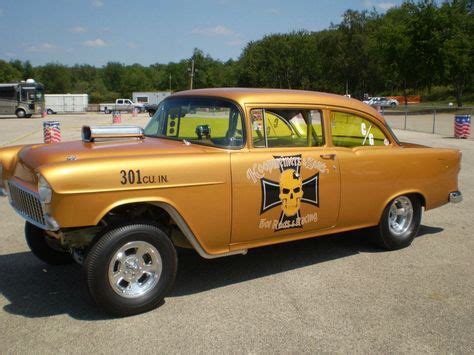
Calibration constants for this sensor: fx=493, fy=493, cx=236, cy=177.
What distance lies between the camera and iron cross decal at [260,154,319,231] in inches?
174

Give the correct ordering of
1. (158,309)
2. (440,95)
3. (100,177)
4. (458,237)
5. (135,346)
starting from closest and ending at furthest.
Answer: (135,346), (100,177), (158,309), (458,237), (440,95)

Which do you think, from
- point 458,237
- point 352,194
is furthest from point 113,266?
point 458,237

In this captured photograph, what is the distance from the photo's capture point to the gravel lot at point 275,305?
3457mm

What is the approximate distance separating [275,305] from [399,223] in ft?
7.72

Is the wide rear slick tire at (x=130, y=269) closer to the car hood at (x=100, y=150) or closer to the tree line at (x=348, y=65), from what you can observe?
the car hood at (x=100, y=150)

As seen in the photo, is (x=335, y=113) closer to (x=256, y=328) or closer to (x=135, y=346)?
(x=256, y=328)

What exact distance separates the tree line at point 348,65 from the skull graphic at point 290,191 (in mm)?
40861

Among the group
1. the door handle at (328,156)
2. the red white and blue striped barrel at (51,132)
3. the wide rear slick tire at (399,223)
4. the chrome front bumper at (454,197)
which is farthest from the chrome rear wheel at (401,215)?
the red white and blue striped barrel at (51,132)

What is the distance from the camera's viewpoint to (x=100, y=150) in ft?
13.3

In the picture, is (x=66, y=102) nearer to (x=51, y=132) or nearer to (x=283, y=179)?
(x=51, y=132)

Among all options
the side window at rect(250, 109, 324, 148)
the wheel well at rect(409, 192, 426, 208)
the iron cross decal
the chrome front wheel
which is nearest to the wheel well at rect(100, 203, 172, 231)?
the chrome front wheel

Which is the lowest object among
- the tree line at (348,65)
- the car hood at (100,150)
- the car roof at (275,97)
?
the car hood at (100,150)

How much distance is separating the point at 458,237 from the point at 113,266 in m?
4.40

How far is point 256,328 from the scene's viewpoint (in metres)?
3.67
